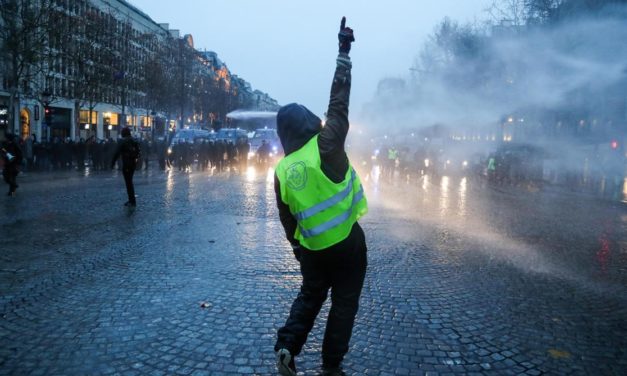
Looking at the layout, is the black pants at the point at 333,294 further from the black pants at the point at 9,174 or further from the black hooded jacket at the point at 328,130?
the black pants at the point at 9,174

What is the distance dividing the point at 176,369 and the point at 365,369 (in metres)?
1.32

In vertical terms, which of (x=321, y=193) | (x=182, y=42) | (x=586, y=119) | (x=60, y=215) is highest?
(x=182, y=42)

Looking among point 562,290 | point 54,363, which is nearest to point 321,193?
point 54,363

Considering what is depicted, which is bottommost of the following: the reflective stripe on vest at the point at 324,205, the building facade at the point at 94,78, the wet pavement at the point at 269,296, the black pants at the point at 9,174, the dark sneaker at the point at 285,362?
the wet pavement at the point at 269,296

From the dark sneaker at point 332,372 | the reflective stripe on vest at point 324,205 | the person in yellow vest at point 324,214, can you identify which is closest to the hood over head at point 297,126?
the person in yellow vest at point 324,214

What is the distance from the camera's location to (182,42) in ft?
173

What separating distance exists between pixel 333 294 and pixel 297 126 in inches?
45.6

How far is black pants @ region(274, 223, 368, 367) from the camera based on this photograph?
3.11 meters

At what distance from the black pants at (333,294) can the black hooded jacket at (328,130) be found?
0.81ft

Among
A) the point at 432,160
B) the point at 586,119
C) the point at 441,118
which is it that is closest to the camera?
the point at 432,160

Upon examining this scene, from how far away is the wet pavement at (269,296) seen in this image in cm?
350

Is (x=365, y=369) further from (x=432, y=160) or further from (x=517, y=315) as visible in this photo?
(x=432, y=160)

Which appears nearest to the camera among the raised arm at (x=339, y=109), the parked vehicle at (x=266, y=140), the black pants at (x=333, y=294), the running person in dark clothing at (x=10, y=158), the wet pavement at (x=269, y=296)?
the raised arm at (x=339, y=109)

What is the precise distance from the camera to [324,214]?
3.00 m
